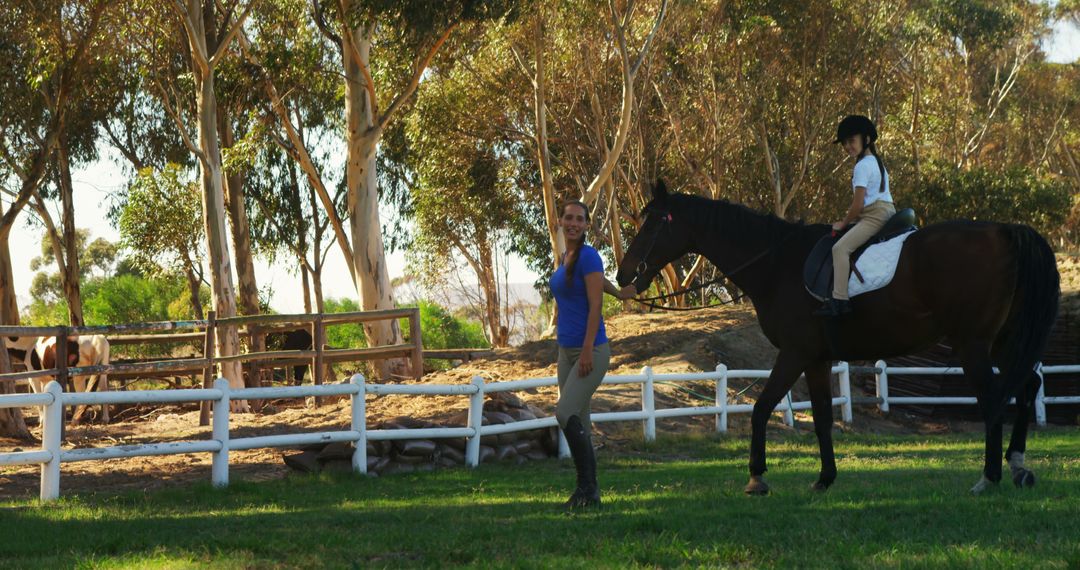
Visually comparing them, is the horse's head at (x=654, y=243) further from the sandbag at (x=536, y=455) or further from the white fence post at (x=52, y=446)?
the white fence post at (x=52, y=446)

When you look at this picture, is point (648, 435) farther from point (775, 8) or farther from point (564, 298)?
point (775, 8)

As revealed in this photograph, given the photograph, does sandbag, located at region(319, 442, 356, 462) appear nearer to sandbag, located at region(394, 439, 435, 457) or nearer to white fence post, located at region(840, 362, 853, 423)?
sandbag, located at region(394, 439, 435, 457)

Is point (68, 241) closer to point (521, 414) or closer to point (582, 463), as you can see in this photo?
point (521, 414)

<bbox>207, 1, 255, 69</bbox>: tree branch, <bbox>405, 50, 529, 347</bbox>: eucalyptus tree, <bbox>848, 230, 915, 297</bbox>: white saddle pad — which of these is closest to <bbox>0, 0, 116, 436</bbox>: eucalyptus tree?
<bbox>207, 1, 255, 69</bbox>: tree branch

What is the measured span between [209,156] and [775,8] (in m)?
16.1

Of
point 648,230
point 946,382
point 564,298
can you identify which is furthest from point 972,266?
point 946,382

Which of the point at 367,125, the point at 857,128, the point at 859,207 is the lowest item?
the point at 859,207

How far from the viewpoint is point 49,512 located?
848cm

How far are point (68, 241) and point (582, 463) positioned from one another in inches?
1232

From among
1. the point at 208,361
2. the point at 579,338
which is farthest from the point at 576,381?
the point at 208,361

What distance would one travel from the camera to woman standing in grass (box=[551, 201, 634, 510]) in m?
7.62

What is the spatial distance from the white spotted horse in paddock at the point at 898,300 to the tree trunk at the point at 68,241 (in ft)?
90.5

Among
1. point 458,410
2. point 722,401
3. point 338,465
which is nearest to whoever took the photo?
point 338,465

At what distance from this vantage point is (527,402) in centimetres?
1667
